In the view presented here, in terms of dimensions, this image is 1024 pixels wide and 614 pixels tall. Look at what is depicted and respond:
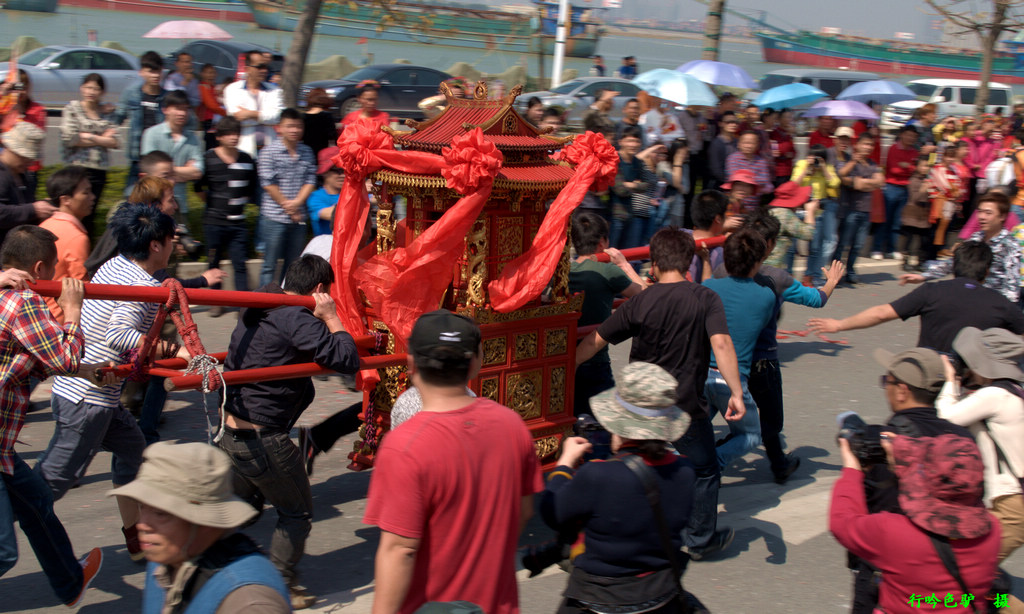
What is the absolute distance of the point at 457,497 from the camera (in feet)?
9.49

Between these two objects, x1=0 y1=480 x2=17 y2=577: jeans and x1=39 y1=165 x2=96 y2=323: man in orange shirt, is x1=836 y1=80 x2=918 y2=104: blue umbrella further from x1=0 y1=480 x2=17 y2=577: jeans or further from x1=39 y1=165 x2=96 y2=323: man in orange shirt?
x1=0 y1=480 x2=17 y2=577: jeans

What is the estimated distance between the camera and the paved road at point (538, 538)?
476cm

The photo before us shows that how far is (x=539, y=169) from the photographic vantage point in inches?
212

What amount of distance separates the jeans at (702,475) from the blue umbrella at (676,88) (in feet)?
26.3

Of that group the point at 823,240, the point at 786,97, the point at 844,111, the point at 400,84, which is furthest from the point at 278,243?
the point at 400,84

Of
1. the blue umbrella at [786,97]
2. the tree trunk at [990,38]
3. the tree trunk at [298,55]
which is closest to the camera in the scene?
the tree trunk at [298,55]

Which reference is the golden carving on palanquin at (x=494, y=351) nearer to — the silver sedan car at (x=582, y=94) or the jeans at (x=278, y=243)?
the jeans at (x=278, y=243)

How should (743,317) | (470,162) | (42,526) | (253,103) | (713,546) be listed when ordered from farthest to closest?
1. (253,103)
2. (743,317)
3. (713,546)
4. (470,162)
5. (42,526)

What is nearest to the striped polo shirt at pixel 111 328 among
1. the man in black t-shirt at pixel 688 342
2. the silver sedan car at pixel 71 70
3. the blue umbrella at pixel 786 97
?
the man in black t-shirt at pixel 688 342

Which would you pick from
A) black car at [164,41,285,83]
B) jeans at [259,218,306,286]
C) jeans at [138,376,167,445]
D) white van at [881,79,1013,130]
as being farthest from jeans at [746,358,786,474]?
white van at [881,79,1013,130]

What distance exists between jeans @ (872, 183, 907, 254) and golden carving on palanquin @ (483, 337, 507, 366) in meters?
9.48

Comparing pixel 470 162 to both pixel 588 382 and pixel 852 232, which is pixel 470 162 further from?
pixel 852 232

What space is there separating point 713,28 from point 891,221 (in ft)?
17.0

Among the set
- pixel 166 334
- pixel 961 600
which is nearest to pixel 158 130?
pixel 166 334
